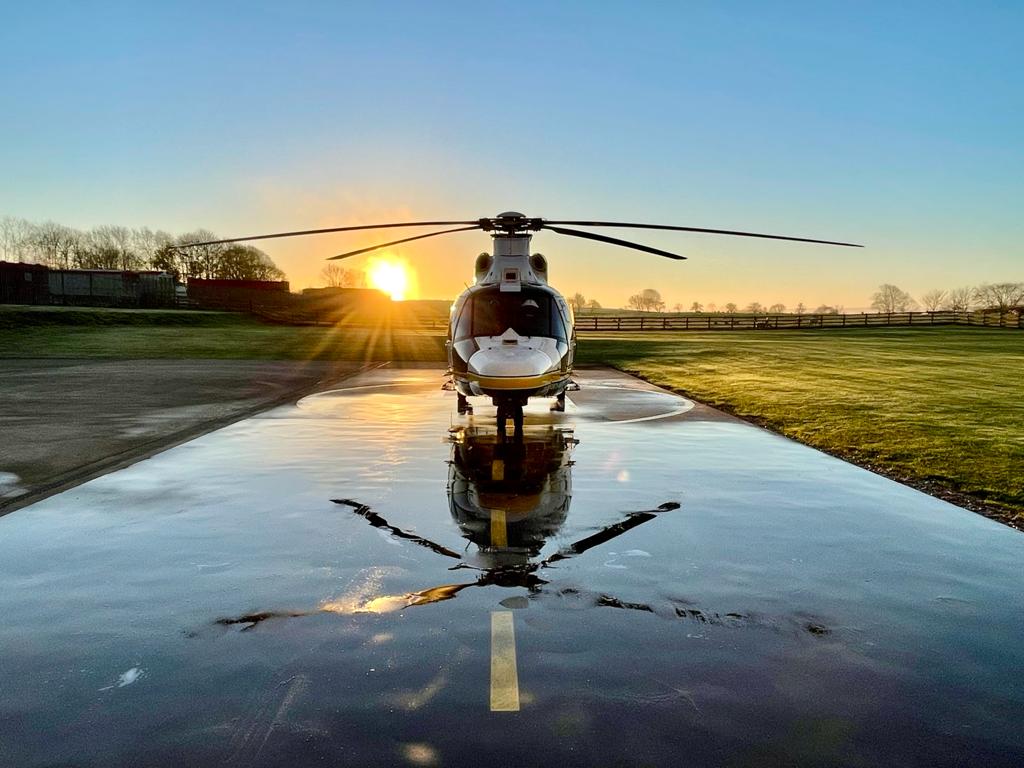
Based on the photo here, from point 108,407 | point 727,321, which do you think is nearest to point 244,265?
point 727,321

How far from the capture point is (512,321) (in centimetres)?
1302

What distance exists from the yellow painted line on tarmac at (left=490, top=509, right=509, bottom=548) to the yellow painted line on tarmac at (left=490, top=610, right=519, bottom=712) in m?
1.71

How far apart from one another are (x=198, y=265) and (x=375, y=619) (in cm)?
14148

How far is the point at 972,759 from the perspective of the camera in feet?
11.6

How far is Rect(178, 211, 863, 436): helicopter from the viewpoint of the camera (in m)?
11.9

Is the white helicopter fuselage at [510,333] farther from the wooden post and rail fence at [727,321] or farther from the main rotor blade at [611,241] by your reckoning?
the wooden post and rail fence at [727,321]

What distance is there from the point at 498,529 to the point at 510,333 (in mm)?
5864

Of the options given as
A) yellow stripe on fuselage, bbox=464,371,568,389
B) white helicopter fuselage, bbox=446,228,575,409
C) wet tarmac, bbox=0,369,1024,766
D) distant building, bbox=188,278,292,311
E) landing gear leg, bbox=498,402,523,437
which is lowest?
wet tarmac, bbox=0,369,1024,766

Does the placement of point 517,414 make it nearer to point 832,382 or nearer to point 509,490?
point 509,490

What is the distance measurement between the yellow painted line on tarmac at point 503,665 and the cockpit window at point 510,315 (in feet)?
26.8

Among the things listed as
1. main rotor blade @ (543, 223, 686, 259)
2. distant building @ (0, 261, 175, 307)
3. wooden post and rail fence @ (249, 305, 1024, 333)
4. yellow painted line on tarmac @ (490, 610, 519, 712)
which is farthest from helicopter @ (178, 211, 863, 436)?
distant building @ (0, 261, 175, 307)

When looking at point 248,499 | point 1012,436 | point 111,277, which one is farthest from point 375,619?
point 111,277

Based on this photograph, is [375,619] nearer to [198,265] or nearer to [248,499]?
[248,499]

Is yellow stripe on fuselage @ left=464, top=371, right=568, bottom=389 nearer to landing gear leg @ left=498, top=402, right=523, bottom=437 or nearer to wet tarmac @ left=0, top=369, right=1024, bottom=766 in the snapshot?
landing gear leg @ left=498, top=402, right=523, bottom=437
